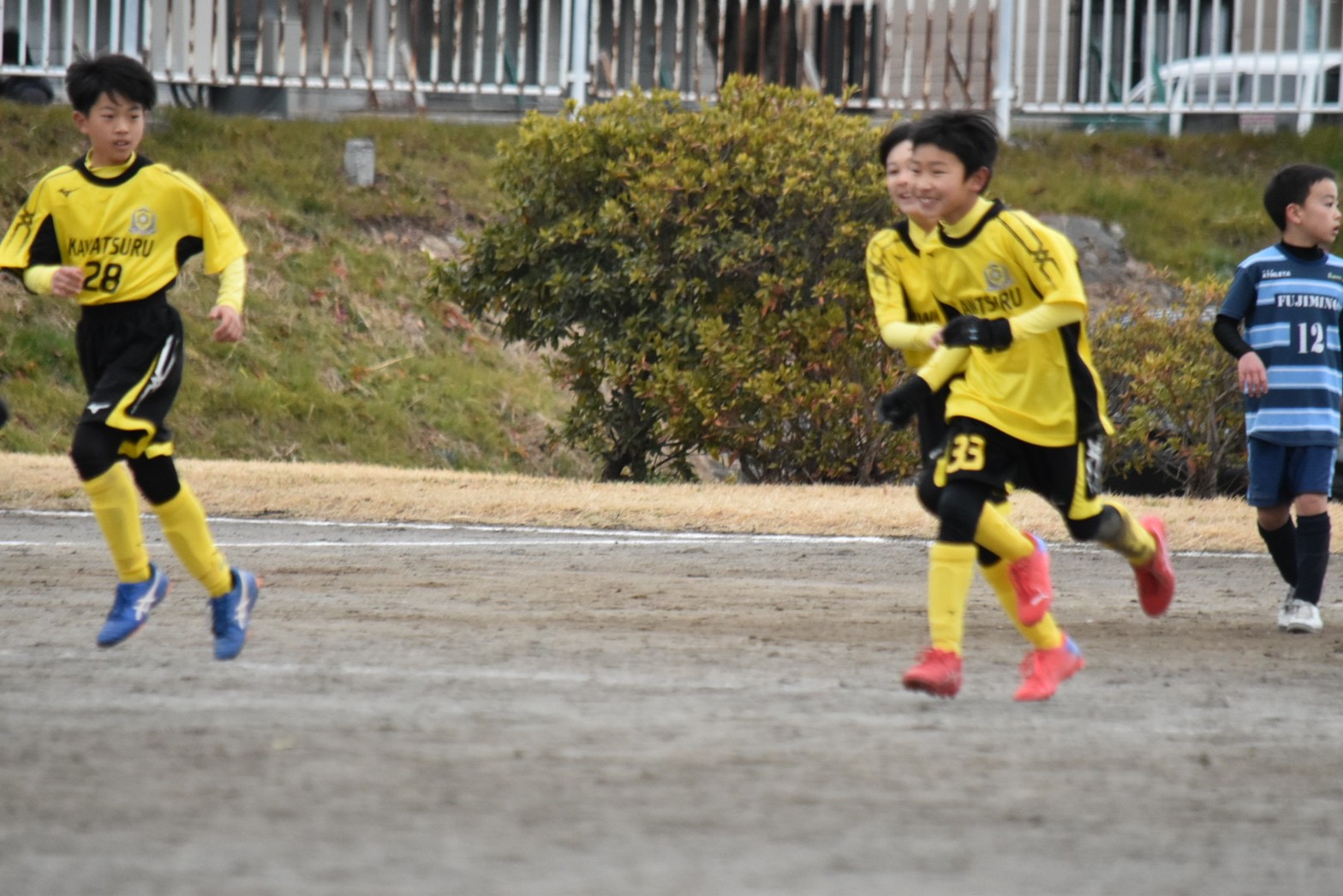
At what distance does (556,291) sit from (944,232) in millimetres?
8075

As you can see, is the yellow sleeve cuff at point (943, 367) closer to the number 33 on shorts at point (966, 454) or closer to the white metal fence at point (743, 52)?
the number 33 on shorts at point (966, 454)

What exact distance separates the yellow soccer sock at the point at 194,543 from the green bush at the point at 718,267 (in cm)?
703

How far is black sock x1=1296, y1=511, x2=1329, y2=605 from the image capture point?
7.13 m

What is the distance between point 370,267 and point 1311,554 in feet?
45.9

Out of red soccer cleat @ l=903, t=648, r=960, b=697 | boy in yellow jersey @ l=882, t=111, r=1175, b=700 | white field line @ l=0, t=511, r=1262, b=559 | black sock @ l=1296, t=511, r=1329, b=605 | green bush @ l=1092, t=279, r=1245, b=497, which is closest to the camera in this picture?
red soccer cleat @ l=903, t=648, r=960, b=697

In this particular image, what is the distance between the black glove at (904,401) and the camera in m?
5.53

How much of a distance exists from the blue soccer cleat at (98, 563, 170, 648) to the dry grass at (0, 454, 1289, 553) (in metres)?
4.85

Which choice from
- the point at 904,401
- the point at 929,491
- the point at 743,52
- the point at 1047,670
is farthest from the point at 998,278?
the point at 743,52

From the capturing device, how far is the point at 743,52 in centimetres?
2072

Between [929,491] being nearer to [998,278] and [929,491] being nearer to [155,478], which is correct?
[998,278]

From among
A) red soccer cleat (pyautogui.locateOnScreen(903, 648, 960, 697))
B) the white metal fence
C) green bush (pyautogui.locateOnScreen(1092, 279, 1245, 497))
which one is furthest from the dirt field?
the white metal fence

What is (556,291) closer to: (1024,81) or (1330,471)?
(1330,471)

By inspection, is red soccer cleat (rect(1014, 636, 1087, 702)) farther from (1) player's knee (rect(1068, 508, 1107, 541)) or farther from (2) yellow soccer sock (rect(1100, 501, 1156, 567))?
(2) yellow soccer sock (rect(1100, 501, 1156, 567))

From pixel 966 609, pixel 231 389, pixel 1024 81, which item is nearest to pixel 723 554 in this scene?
pixel 966 609
